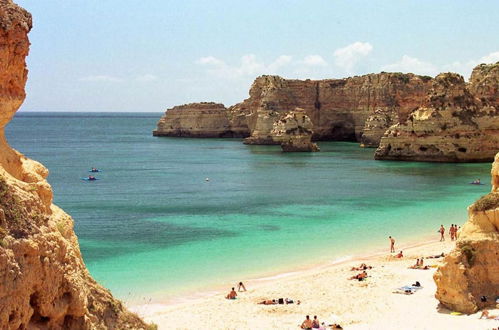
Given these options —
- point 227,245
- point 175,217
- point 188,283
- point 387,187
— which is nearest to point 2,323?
point 188,283

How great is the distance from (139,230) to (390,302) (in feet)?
55.1

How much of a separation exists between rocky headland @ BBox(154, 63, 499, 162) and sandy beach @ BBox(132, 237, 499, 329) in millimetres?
50000

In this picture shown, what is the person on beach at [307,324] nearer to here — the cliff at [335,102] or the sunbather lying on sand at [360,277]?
the sunbather lying on sand at [360,277]

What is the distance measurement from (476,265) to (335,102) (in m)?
99.1

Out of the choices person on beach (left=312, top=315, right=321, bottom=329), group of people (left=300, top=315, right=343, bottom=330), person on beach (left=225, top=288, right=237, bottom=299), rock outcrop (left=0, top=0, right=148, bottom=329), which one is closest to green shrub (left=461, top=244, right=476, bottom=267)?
group of people (left=300, top=315, right=343, bottom=330)

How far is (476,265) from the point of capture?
16.2 metres

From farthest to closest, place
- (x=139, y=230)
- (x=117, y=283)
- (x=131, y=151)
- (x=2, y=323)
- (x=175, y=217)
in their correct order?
(x=131, y=151), (x=175, y=217), (x=139, y=230), (x=117, y=283), (x=2, y=323)

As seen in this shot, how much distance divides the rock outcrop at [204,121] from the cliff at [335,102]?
3.47 metres

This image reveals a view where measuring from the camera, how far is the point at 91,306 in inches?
314

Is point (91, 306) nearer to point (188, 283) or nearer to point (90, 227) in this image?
point (188, 283)

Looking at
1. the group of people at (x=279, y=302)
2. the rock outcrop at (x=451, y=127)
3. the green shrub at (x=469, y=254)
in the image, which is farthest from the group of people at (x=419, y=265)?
the rock outcrop at (x=451, y=127)

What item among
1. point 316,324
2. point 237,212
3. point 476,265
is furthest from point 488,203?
point 237,212

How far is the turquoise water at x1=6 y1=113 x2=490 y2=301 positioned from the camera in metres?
24.6

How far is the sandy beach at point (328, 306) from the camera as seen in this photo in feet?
54.1
